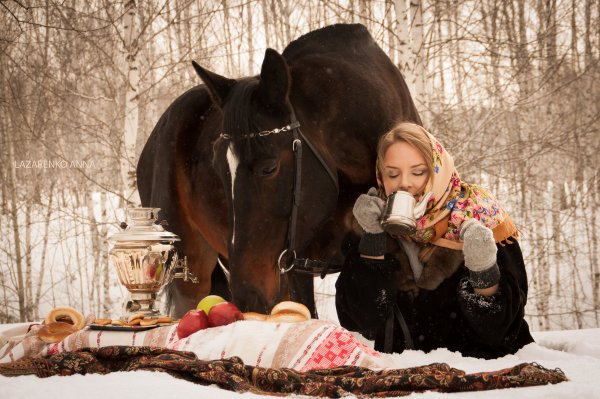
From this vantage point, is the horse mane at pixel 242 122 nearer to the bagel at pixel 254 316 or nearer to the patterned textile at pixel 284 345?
the bagel at pixel 254 316

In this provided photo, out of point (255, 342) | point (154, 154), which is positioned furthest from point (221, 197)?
point (255, 342)

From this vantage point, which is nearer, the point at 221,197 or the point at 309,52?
the point at 309,52

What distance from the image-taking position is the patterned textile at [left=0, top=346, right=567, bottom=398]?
1.76 meters

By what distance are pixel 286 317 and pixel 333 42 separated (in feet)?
6.06

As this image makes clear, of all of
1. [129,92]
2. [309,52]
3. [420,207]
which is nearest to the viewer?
[420,207]

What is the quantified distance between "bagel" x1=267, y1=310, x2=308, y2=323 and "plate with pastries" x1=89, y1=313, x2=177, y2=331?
69 centimetres

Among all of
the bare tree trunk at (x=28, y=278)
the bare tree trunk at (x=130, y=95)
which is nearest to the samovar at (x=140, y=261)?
the bare tree trunk at (x=130, y=95)

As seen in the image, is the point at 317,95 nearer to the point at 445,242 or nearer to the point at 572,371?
the point at 445,242

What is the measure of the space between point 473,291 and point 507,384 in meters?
0.62

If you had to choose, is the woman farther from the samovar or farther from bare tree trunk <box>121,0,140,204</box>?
bare tree trunk <box>121,0,140,204</box>

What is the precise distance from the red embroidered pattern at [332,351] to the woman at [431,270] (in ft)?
1.09

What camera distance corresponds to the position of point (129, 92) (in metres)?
5.82

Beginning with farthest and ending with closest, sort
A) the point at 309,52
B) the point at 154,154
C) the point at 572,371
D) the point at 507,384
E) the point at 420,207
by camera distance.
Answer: the point at 154,154
the point at 309,52
the point at 420,207
the point at 572,371
the point at 507,384

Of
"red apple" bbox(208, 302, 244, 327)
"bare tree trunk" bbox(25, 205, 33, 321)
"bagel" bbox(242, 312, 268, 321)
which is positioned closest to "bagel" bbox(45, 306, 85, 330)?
"red apple" bbox(208, 302, 244, 327)
